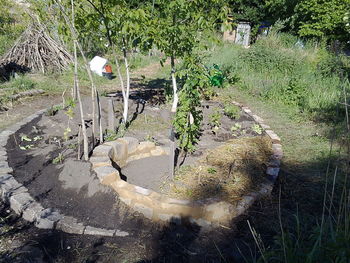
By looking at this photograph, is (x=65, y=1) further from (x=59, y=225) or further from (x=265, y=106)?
(x=265, y=106)

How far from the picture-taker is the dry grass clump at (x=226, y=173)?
319 centimetres

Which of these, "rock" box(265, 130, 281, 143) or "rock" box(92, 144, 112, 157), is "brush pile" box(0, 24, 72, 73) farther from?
"rock" box(265, 130, 281, 143)

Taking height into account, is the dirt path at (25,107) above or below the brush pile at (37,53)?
below

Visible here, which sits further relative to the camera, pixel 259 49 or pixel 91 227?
pixel 259 49

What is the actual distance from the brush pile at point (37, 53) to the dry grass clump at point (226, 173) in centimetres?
599

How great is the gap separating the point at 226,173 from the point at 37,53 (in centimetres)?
691

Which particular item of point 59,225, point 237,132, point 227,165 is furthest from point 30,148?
point 237,132

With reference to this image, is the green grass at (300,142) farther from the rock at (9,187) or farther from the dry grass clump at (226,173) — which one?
the rock at (9,187)


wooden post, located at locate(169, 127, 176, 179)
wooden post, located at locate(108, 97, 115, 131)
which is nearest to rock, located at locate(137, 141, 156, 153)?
wooden post, located at locate(108, 97, 115, 131)

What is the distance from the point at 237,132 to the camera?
191 inches

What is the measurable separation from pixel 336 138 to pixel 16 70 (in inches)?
308

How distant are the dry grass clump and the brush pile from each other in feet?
19.7

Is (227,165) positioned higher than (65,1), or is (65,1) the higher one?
(65,1)

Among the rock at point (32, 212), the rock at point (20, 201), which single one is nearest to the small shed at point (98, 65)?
the rock at point (20, 201)
